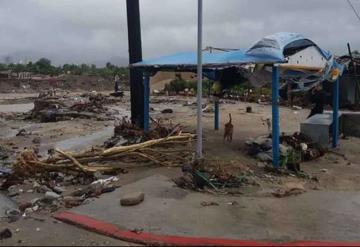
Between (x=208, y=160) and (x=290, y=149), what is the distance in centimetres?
252

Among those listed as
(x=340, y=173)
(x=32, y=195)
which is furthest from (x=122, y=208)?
(x=340, y=173)

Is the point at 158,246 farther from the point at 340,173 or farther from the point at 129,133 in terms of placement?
the point at 129,133

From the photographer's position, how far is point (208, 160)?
993 centimetres

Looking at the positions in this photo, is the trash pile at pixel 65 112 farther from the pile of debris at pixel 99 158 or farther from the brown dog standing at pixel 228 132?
the pile of debris at pixel 99 158

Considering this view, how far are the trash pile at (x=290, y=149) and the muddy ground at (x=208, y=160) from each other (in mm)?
176

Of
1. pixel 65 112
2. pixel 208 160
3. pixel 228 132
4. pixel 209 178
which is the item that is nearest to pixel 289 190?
pixel 209 178

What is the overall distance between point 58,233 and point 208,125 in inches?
505

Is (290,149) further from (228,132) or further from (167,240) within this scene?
(167,240)

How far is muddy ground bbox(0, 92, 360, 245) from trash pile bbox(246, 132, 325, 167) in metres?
0.18

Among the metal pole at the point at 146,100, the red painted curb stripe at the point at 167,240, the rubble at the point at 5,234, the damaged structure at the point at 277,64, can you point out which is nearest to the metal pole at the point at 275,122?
the damaged structure at the point at 277,64

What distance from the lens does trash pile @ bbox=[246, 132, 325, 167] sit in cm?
1134

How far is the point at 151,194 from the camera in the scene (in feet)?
27.7

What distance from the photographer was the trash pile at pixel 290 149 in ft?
37.2

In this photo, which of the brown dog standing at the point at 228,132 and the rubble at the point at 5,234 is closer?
the rubble at the point at 5,234
